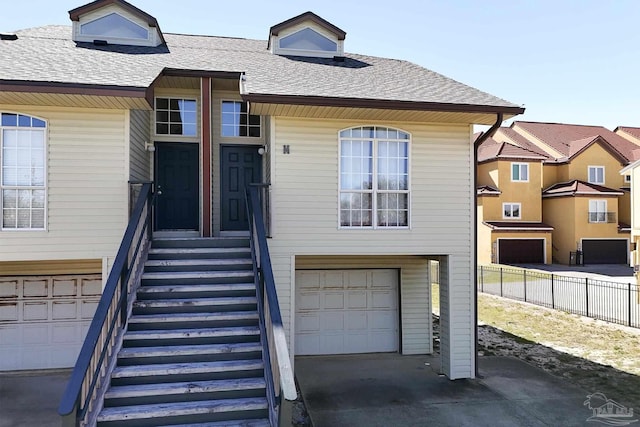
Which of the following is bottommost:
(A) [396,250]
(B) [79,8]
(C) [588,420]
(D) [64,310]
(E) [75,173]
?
(C) [588,420]

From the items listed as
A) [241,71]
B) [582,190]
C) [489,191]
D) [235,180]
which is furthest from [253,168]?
[582,190]

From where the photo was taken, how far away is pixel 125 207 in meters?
7.05

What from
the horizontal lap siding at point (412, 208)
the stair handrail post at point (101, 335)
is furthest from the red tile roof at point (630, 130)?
the stair handrail post at point (101, 335)

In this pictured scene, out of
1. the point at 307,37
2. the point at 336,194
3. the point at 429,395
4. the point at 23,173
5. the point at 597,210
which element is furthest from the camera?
the point at 597,210

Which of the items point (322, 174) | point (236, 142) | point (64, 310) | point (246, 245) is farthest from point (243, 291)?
point (64, 310)

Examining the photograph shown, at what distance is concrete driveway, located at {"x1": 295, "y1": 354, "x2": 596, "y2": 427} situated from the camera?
20.3 feet

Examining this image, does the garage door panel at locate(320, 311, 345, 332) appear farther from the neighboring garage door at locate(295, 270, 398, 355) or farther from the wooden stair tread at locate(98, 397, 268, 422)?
the wooden stair tread at locate(98, 397, 268, 422)

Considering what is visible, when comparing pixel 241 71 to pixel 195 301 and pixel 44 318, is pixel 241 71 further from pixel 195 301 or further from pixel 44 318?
pixel 44 318

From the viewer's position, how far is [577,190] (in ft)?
91.2

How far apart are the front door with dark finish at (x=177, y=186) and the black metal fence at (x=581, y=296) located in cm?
1257

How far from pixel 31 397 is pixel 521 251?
27.6m

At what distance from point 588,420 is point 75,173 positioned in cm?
875

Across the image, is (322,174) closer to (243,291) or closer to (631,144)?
(243,291)

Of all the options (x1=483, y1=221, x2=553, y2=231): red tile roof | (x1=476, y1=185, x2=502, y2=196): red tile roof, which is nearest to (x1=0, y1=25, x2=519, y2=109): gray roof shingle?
(x1=476, y1=185, x2=502, y2=196): red tile roof
